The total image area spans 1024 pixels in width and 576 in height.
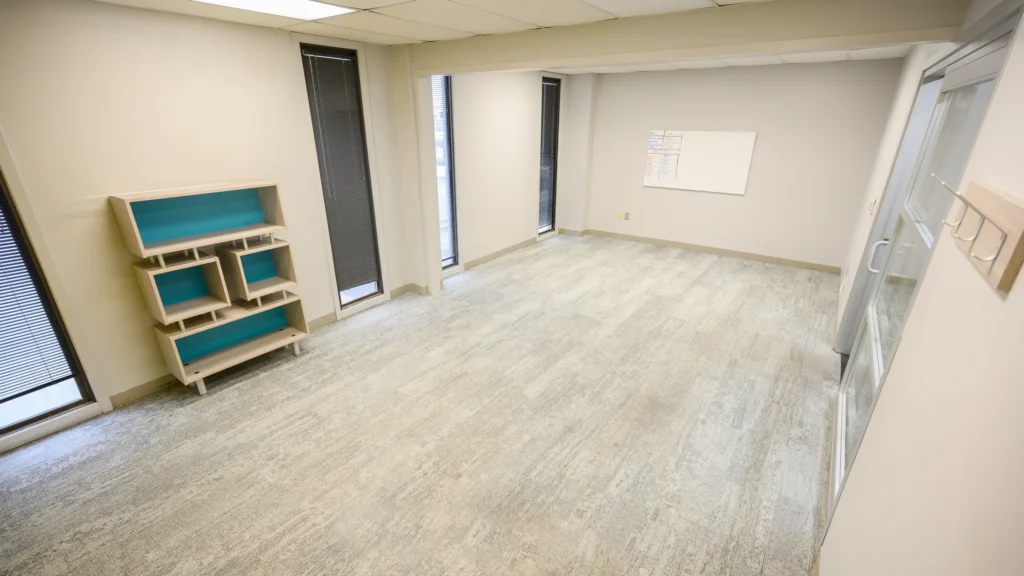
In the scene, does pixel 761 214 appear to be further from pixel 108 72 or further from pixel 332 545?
pixel 108 72

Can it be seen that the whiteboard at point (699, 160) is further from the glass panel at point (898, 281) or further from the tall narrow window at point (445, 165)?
the glass panel at point (898, 281)

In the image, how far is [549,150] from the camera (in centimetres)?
647

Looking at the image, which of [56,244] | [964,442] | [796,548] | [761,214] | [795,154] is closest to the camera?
[964,442]

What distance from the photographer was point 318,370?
319 cm

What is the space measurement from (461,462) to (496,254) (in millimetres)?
3743

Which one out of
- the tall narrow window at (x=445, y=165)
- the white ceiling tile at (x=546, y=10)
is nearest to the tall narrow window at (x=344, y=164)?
the tall narrow window at (x=445, y=165)

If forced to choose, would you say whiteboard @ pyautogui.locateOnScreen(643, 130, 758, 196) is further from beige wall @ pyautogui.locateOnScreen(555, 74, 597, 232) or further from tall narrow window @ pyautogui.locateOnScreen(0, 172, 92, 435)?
tall narrow window @ pyautogui.locateOnScreen(0, 172, 92, 435)

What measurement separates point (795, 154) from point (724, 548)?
4938 millimetres

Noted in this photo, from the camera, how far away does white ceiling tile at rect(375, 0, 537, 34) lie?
2.28 m

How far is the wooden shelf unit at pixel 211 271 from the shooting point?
261 centimetres

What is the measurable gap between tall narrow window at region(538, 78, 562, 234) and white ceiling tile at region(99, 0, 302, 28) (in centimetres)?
386

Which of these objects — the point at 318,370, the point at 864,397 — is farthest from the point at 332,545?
the point at 864,397

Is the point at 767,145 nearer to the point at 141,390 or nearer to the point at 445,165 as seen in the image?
the point at 445,165

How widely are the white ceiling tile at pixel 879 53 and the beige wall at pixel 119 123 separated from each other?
482 cm
